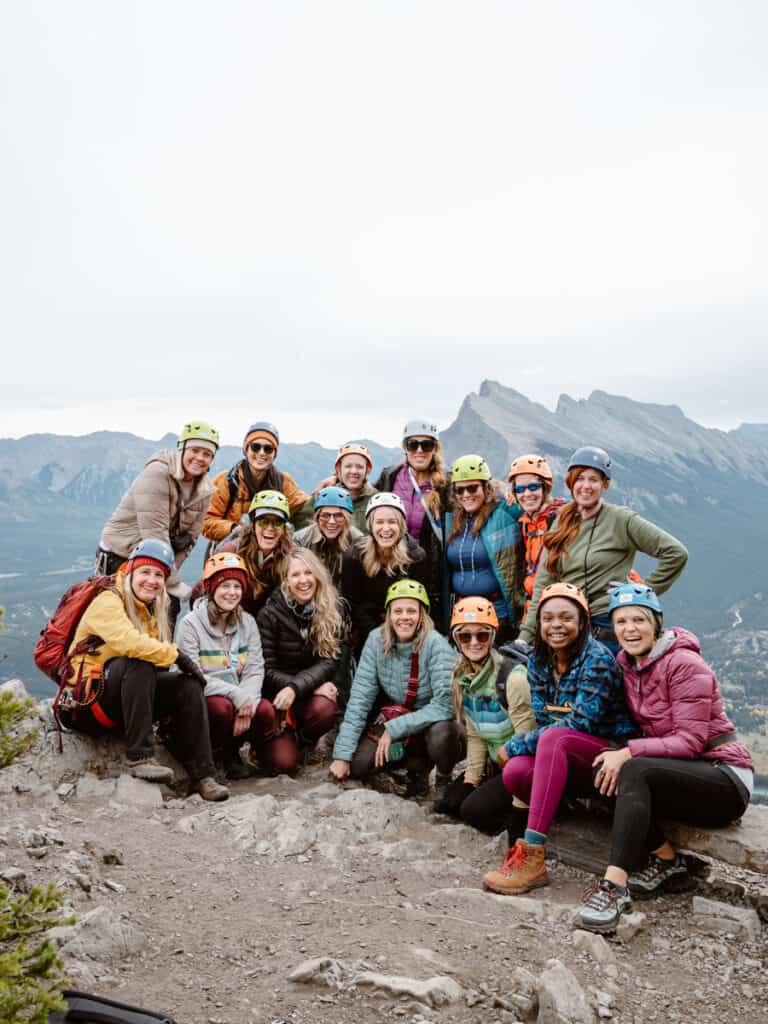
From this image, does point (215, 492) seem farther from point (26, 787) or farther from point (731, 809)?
point (731, 809)

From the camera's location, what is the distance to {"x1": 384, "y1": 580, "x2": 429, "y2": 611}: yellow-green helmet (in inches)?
354

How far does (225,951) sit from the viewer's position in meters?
5.32

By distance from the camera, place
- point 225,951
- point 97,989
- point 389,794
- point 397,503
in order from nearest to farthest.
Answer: point 97,989 → point 225,951 → point 389,794 → point 397,503

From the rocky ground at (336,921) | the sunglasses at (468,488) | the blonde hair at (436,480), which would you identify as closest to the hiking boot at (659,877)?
the rocky ground at (336,921)

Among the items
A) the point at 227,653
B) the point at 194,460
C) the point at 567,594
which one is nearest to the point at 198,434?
the point at 194,460

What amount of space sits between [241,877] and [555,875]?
3.04 metres

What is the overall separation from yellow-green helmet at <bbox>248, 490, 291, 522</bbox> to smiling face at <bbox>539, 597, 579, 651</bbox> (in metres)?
3.94

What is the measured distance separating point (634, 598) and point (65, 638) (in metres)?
5.99

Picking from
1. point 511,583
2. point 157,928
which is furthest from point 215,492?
point 157,928

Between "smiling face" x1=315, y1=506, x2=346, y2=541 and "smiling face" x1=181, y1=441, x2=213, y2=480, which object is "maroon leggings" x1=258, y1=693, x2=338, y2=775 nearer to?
"smiling face" x1=315, y1=506, x2=346, y2=541

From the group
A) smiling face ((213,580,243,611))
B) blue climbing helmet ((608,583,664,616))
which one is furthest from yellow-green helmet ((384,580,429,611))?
blue climbing helmet ((608,583,664,616))

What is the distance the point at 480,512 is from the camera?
10.1 meters

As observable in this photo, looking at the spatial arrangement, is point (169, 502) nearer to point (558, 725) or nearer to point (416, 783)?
point (416, 783)

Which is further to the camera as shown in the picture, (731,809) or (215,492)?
(215,492)
